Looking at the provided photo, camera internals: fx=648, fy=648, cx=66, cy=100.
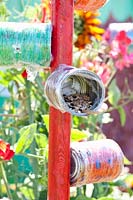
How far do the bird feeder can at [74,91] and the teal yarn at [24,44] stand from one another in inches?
1.5

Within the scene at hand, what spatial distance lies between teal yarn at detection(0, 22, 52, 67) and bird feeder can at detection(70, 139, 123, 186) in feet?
0.57

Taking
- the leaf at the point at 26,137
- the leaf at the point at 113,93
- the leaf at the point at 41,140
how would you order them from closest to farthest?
the leaf at the point at 26,137 → the leaf at the point at 41,140 → the leaf at the point at 113,93

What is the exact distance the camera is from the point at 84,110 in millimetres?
1018

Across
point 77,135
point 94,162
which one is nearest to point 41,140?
point 77,135

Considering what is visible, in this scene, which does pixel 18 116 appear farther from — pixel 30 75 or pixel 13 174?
pixel 30 75

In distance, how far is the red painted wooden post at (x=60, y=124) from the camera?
3.36 ft

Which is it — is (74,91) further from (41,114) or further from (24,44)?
(41,114)

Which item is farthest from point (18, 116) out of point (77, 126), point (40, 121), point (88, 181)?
point (88, 181)

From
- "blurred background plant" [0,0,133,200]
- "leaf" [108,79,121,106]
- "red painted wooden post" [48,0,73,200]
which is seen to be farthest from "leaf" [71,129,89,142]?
"leaf" [108,79,121,106]

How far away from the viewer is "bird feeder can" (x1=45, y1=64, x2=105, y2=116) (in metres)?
0.99

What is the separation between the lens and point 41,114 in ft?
5.22

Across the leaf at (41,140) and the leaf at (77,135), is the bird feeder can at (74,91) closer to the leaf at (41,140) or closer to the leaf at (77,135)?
the leaf at (77,135)

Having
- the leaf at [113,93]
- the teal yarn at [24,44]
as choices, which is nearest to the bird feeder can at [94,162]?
the teal yarn at [24,44]

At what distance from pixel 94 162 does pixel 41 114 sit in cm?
53
